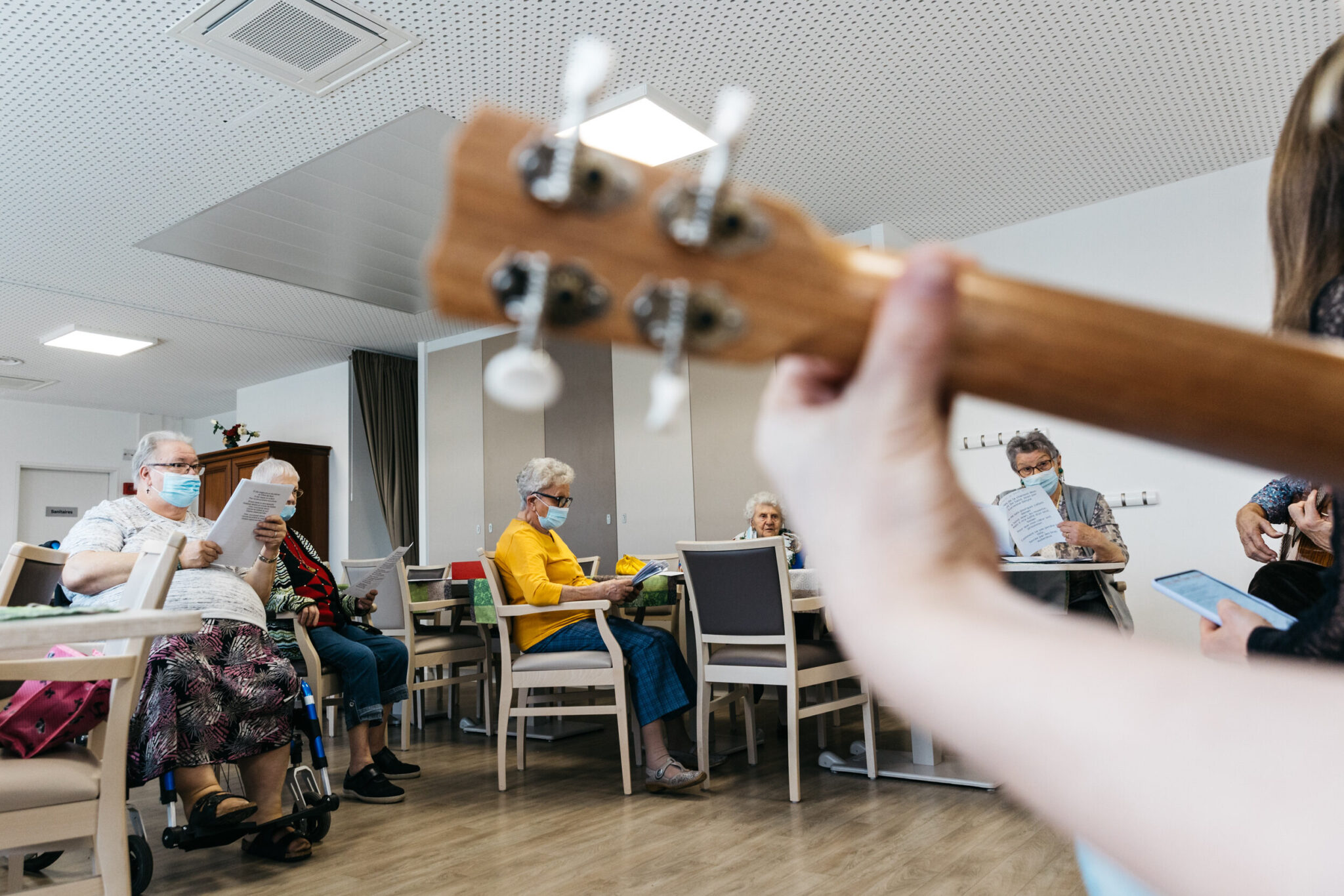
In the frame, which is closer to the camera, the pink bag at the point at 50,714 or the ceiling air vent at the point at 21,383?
the pink bag at the point at 50,714

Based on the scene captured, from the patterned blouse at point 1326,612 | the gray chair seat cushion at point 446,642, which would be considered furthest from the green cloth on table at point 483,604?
the patterned blouse at point 1326,612

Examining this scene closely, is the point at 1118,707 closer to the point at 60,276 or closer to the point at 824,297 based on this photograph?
the point at 824,297

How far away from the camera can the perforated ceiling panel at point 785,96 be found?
2.89 meters

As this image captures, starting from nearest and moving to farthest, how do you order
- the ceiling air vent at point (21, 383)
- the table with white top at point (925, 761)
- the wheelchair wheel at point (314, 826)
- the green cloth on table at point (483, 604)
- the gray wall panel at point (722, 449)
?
the wheelchair wheel at point (314, 826) < the table with white top at point (925, 761) < the green cloth on table at point (483, 604) < the gray wall panel at point (722, 449) < the ceiling air vent at point (21, 383)

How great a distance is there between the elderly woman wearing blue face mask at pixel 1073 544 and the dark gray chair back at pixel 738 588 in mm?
775

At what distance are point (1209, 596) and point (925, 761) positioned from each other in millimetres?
2506

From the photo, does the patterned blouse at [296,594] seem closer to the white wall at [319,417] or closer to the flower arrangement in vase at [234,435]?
the white wall at [319,417]

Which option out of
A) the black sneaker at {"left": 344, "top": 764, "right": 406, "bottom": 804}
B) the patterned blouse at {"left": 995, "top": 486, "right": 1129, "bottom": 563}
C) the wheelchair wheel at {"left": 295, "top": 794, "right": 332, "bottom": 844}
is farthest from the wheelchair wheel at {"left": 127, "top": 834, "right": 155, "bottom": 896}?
the patterned blouse at {"left": 995, "top": 486, "right": 1129, "bottom": 563}

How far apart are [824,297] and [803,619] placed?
333 cm

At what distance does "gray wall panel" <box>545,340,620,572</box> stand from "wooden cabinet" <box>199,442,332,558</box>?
2530 millimetres

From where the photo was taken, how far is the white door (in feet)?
29.0

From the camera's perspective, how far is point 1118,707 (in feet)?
1.03

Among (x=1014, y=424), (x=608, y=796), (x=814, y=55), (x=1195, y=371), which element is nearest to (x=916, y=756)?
(x=608, y=796)

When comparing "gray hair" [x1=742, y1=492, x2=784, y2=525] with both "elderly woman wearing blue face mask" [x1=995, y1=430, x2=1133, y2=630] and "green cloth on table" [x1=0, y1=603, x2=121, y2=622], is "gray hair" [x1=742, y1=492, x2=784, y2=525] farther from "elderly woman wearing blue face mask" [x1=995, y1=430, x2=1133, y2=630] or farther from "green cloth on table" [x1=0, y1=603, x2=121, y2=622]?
"green cloth on table" [x1=0, y1=603, x2=121, y2=622]
